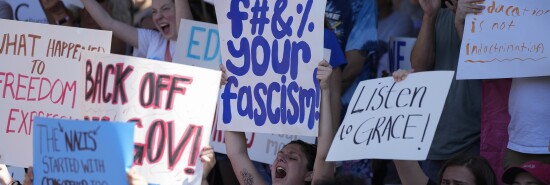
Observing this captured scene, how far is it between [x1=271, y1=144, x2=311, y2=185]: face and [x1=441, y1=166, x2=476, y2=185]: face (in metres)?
0.91

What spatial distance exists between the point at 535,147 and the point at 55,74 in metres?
2.47

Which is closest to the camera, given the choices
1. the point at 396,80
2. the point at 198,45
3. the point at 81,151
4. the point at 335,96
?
the point at 81,151

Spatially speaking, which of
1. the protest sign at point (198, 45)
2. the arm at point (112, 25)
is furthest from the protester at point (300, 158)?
the arm at point (112, 25)

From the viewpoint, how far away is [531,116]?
684 centimetres

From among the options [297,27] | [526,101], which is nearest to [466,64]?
[526,101]

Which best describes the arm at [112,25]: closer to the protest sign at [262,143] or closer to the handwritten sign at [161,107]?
the protest sign at [262,143]

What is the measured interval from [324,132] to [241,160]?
537 mm

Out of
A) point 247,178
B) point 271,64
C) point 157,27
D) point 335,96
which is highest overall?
point 157,27

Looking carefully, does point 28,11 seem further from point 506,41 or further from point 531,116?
point 531,116

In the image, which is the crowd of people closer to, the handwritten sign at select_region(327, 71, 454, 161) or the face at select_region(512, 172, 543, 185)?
the face at select_region(512, 172, 543, 185)

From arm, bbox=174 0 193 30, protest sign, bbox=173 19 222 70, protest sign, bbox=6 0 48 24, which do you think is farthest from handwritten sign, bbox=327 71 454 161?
protest sign, bbox=6 0 48 24

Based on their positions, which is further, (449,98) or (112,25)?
(112,25)

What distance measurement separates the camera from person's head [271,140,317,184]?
7.14 m

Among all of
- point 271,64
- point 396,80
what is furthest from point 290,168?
point 396,80
